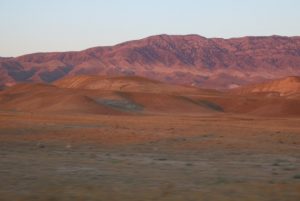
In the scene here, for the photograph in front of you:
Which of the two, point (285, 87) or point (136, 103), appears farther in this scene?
point (285, 87)

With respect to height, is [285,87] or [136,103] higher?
[285,87]

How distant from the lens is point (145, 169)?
22.1 m

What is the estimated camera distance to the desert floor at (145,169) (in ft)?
53.9

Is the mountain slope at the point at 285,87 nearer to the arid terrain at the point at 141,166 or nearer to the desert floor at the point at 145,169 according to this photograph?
the arid terrain at the point at 141,166

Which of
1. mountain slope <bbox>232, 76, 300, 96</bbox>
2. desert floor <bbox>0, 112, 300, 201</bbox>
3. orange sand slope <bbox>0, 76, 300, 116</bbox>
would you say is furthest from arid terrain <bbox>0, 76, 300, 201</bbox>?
mountain slope <bbox>232, 76, 300, 96</bbox>

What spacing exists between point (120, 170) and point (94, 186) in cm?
422

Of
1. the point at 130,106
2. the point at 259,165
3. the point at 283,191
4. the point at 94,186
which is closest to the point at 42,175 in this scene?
the point at 94,186

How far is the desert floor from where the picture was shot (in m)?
16.4

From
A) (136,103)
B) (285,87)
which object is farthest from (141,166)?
(285,87)

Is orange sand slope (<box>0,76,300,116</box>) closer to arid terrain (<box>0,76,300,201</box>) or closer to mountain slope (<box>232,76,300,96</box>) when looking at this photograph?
mountain slope (<box>232,76,300,96</box>)

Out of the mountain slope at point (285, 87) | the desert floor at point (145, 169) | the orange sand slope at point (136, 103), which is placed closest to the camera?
the desert floor at point (145, 169)

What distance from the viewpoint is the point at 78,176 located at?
19547 millimetres

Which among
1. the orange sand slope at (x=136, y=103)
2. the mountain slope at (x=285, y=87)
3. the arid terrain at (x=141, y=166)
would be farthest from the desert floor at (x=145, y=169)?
the mountain slope at (x=285, y=87)

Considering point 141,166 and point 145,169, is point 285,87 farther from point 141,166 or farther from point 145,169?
point 145,169
